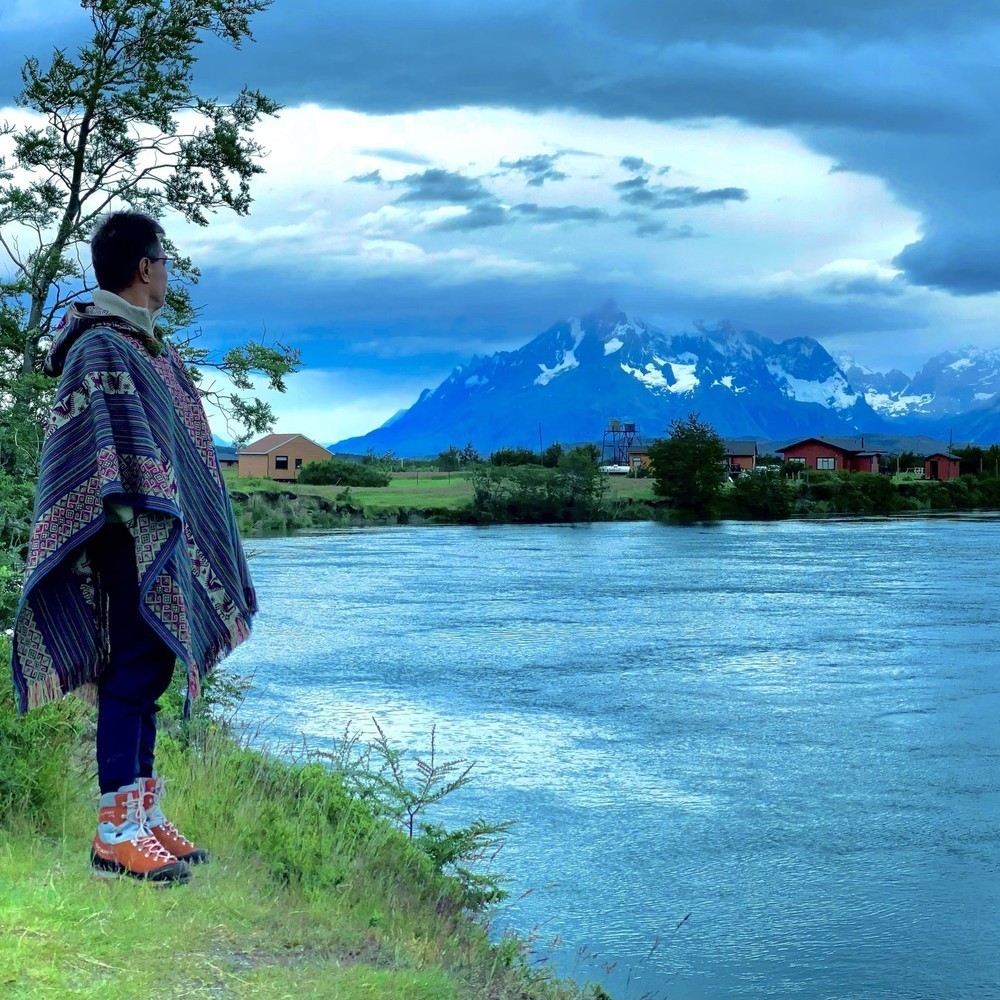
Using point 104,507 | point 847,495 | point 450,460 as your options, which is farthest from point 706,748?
point 450,460

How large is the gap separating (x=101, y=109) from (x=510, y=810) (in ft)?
26.6

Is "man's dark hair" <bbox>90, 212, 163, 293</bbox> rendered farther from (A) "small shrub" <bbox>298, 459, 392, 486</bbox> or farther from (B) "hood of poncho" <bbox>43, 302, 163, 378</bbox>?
(A) "small shrub" <bbox>298, 459, 392, 486</bbox>

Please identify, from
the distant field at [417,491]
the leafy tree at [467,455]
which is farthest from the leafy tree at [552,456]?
the leafy tree at [467,455]

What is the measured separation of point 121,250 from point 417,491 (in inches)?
3001

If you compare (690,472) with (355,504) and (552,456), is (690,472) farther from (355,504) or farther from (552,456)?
(552,456)

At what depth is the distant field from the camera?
6844 cm

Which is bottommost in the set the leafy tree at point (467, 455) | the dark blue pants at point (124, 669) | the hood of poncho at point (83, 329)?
the dark blue pants at point (124, 669)

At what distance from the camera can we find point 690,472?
7894cm

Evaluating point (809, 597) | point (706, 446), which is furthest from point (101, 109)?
point (706, 446)

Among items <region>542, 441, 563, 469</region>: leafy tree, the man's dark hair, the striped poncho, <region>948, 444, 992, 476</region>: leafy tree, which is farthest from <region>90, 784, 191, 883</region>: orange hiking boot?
<region>948, 444, 992, 476</region>: leafy tree

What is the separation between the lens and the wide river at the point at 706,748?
24.8 feet

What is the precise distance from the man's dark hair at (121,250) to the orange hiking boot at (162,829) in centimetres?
170

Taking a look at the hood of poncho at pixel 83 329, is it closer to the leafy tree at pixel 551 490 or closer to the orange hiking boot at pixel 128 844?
the orange hiking boot at pixel 128 844

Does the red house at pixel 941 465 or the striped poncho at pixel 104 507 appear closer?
the striped poncho at pixel 104 507
